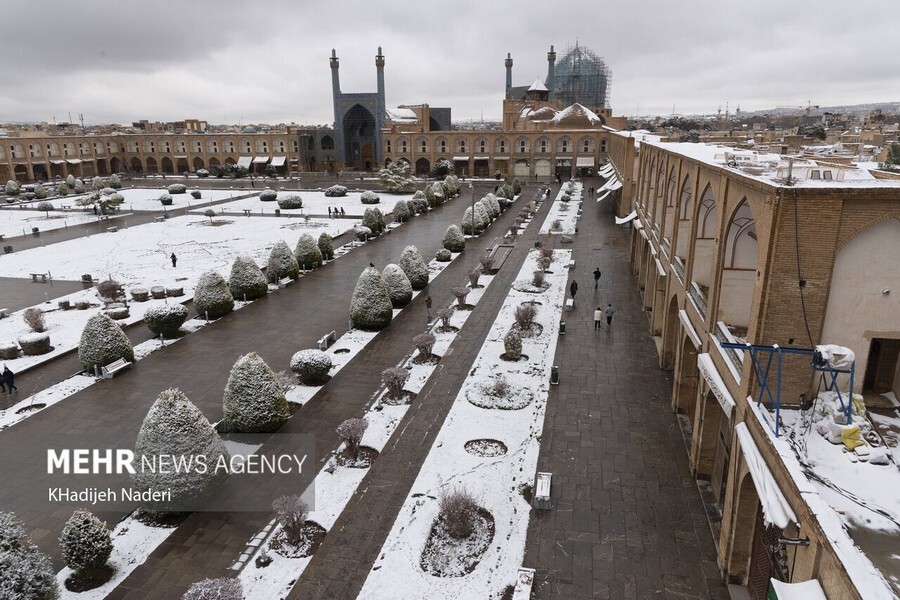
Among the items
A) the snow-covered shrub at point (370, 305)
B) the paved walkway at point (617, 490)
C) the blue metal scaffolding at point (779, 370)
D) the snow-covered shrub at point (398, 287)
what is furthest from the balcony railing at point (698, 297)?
the snow-covered shrub at point (398, 287)

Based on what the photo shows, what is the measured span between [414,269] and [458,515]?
45.0ft

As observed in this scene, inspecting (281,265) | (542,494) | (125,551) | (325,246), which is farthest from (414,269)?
(125,551)

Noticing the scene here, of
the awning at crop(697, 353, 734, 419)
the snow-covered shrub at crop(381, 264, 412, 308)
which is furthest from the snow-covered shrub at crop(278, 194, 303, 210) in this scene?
the awning at crop(697, 353, 734, 419)

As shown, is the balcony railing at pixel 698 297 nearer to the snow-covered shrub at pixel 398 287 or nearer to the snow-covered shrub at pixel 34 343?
the snow-covered shrub at pixel 398 287

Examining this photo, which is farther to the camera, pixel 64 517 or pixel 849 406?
pixel 64 517

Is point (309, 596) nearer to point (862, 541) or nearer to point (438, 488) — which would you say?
point (438, 488)

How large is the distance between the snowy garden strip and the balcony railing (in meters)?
6.56

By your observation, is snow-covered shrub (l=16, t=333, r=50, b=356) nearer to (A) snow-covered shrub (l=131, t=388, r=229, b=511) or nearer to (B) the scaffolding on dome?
(A) snow-covered shrub (l=131, t=388, r=229, b=511)

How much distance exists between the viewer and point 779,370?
257 inches

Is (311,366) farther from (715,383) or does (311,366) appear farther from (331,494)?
(715,383)

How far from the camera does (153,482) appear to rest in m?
9.13

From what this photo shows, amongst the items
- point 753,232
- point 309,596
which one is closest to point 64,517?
point 309,596

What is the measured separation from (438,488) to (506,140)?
5845 cm

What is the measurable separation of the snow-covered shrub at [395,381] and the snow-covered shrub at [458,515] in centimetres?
441
